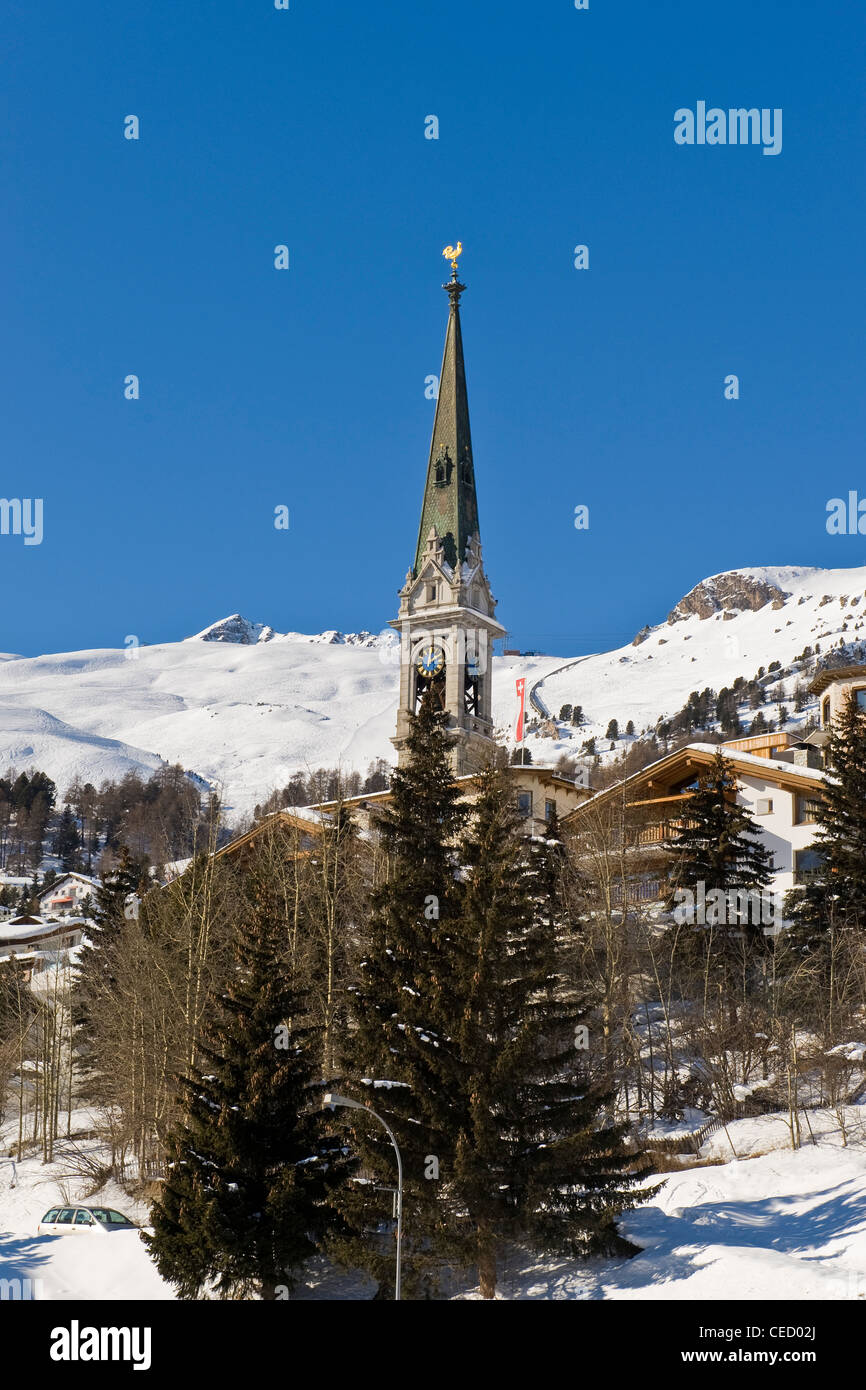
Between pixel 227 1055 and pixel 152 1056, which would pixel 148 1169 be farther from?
pixel 227 1055

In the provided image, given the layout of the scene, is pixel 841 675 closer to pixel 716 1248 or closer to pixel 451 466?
pixel 451 466

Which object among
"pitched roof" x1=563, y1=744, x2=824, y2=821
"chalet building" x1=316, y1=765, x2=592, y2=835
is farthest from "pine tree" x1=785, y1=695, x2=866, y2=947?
"chalet building" x1=316, y1=765, x2=592, y2=835

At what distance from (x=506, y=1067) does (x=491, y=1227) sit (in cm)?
319

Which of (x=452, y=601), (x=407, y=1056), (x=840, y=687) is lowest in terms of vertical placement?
(x=407, y=1056)

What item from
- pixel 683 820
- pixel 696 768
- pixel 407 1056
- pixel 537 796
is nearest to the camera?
pixel 407 1056

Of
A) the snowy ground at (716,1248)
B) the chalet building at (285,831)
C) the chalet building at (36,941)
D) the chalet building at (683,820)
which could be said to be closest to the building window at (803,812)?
the chalet building at (683,820)

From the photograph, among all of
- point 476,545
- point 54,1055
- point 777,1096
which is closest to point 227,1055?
point 777,1096

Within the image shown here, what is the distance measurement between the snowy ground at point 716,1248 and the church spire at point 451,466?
62384mm

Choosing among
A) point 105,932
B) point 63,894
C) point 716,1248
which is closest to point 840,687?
point 105,932

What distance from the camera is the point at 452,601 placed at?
3708 inches

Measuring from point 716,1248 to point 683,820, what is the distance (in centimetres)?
2565

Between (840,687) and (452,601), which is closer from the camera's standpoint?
(840,687)
